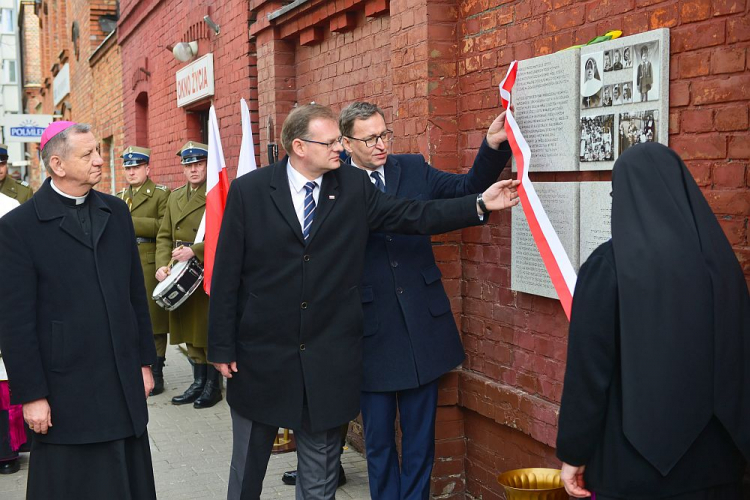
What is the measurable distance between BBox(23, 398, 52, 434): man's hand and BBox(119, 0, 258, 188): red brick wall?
440 cm

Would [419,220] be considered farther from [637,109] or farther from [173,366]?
[173,366]

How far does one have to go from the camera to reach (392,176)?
423cm

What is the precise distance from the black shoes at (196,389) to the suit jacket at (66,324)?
363cm

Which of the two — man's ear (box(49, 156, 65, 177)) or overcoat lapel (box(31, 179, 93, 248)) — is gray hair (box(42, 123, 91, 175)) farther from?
overcoat lapel (box(31, 179, 93, 248))

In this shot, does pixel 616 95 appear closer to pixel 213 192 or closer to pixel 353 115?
pixel 353 115

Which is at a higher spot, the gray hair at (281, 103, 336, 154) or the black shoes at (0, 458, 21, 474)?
the gray hair at (281, 103, 336, 154)

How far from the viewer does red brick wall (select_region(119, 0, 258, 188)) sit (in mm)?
7949

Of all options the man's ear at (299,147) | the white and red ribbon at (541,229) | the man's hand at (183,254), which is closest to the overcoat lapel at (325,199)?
the man's ear at (299,147)

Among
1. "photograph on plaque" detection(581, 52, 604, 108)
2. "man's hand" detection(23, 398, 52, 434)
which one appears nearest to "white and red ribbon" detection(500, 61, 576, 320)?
"photograph on plaque" detection(581, 52, 604, 108)

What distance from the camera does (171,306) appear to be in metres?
6.75

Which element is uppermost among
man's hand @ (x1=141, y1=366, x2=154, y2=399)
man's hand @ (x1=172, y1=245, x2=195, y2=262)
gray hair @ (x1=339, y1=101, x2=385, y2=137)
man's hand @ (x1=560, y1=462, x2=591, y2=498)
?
gray hair @ (x1=339, y1=101, x2=385, y2=137)

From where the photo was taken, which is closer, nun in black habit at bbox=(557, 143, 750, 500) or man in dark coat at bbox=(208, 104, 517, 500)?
nun in black habit at bbox=(557, 143, 750, 500)

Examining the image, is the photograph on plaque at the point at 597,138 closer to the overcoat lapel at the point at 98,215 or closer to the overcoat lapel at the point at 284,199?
the overcoat lapel at the point at 284,199

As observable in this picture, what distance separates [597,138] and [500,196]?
0.47m
